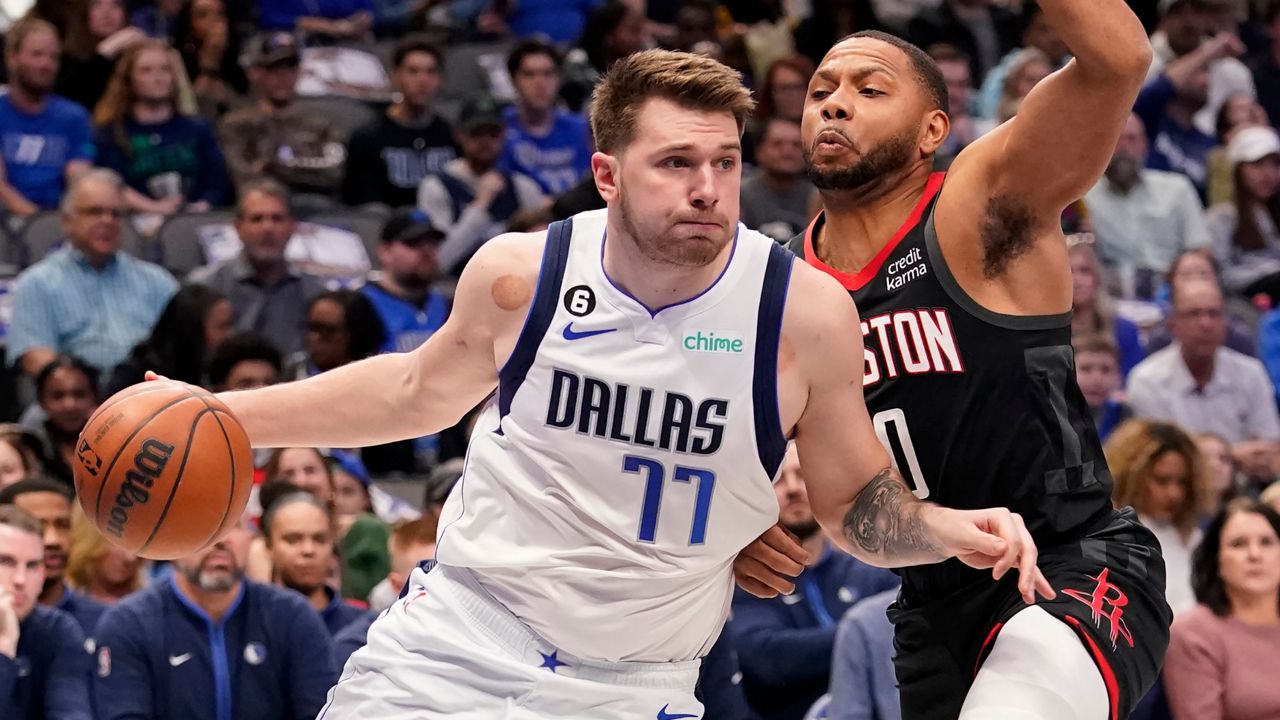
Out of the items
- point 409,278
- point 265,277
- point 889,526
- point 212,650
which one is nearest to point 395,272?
point 409,278

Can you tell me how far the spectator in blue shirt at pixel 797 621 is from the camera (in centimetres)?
733

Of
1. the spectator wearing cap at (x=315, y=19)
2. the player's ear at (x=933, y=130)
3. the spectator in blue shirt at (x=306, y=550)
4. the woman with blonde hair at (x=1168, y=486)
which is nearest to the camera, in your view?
the player's ear at (x=933, y=130)

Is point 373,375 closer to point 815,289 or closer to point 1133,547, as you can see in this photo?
point 815,289

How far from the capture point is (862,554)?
4031 millimetres

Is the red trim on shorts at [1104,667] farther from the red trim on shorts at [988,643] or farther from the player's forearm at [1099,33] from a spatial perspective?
the player's forearm at [1099,33]

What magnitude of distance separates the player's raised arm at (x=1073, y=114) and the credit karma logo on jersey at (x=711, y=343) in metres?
0.80

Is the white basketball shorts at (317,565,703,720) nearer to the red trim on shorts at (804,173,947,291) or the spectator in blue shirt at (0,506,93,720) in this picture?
the red trim on shorts at (804,173,947,291)

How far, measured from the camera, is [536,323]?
3947 mm

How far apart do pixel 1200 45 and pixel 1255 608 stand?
7.10 metres

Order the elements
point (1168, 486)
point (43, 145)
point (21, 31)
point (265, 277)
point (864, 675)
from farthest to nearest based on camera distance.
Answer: point (43, 145) < point (21, 31) < point (265, 277) < point (1168, 486) < point (864, 675)

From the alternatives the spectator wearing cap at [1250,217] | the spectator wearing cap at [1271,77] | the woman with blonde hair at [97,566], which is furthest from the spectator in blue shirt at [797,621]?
the spectator wearing cap at [1271,77]

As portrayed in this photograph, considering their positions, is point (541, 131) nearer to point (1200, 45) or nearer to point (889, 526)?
point (1200, 45)

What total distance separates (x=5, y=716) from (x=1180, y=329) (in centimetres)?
645

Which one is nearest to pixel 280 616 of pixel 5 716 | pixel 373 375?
pixel 5 716
